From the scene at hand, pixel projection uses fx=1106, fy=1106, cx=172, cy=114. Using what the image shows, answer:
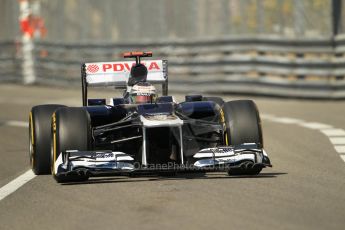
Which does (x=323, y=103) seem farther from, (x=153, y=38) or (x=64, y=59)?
(x=64, y=59)

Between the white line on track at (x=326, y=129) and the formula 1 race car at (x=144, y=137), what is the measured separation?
6.86 feet

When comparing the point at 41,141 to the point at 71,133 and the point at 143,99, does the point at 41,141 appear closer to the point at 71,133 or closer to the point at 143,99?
the point at 71,133

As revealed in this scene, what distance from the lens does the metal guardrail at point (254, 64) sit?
23.4 metres

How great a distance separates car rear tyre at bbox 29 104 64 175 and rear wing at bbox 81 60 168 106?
1.50 metres

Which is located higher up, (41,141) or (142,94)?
(142,94)

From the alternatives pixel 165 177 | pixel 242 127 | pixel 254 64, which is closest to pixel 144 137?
pixel 165 177

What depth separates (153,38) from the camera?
2892 centimetres

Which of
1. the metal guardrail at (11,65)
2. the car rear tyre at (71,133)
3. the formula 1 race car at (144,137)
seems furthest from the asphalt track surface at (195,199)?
the metal guardrail at (11,65)

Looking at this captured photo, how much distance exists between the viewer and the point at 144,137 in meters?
11.3

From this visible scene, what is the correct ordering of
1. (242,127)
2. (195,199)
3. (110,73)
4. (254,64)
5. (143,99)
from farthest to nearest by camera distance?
(254,64) → (110,73) → (143,99) → (242,127) → (195,199)

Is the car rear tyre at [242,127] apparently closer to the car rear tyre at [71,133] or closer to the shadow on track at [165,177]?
the shadow on track at [165,177]

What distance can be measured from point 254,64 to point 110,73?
1127 cm

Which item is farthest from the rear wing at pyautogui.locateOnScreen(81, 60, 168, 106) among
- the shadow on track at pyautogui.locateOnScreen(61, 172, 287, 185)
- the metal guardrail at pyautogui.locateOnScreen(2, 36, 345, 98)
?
the metal guardrail at pyautogui.locateOnScreen(2, 36, 345, 98)

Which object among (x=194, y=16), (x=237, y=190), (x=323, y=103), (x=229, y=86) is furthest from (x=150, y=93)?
(x=194, y=16)
